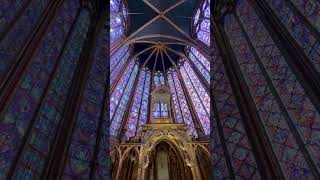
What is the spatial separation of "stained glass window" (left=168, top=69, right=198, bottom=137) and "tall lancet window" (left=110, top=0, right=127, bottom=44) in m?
4.11

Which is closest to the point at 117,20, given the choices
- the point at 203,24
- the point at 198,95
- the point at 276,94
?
the point at 203,24

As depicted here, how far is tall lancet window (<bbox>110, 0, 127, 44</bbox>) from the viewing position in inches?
428

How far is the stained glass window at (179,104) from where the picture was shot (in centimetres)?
1255

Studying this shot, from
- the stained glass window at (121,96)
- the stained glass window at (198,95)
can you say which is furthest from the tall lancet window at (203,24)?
the stained glass window at (121,96)

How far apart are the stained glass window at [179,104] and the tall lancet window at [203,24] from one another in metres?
3.28

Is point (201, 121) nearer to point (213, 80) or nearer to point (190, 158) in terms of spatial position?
point (190, 158)

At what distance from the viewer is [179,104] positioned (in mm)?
13586

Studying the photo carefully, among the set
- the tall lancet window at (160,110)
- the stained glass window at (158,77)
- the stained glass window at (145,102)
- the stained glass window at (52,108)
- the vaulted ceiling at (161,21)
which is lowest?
the stained glass window at (52,108)

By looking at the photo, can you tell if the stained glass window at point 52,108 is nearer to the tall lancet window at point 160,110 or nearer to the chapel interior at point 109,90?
the chapel interior at point 109,90

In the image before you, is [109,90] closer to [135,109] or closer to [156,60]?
[135,109]

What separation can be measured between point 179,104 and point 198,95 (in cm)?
111

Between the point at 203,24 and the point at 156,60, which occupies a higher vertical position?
the point at 156,60

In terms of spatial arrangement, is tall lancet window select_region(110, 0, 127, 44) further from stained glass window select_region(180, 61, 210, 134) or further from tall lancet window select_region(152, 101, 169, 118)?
stained glass window select_region(180, 61, 210, 134)

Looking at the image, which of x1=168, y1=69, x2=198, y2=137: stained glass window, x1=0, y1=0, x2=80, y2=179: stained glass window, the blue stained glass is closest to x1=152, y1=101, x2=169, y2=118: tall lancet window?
x1=168, y1=69, x2=198, y2=137: stained glass window
